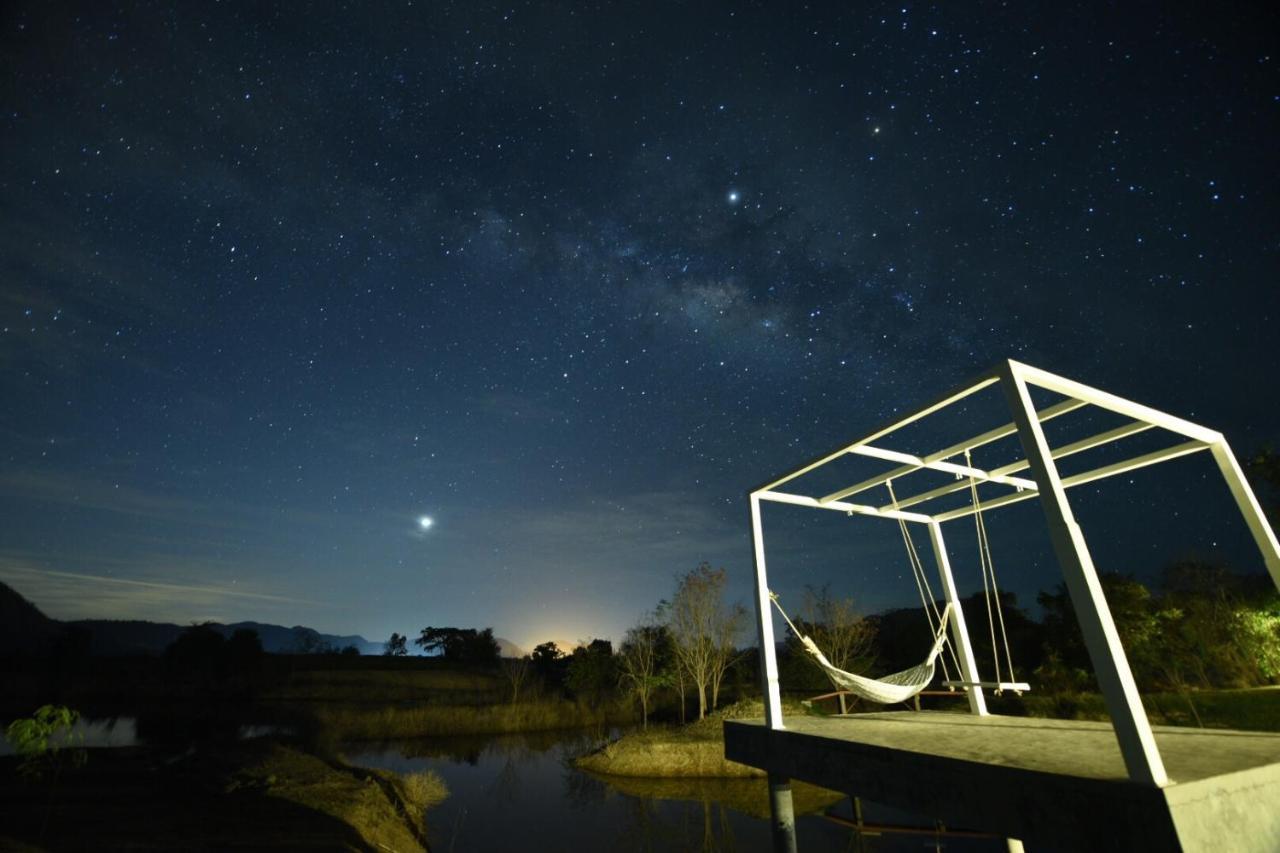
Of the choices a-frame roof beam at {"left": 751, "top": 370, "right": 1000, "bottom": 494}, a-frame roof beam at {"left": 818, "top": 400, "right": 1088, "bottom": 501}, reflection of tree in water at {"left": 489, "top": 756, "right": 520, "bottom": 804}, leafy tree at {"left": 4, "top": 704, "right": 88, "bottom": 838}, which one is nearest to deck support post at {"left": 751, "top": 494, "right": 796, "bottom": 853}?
a-frame roof beam at {"left": 751, "top": 370, "right": 1000, "bottom": 494}

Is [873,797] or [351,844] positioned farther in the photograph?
[351,844]

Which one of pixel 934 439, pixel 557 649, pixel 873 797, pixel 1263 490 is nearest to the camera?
pixel 873 797

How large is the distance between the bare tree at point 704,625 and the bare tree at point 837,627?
304cm

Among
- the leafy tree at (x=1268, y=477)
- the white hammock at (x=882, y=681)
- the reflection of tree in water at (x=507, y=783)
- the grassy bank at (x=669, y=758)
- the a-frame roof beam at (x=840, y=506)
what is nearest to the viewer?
the white hammock at (x=882, y=681)

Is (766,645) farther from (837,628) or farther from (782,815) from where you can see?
(837,628)

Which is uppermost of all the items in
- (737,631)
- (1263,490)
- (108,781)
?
(1263,490)

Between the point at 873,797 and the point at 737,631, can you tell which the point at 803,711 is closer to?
the point at 737,631

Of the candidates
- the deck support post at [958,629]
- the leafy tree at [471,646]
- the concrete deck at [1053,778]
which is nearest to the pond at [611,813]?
the deck support post at [958,629]

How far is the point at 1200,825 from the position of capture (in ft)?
6.86

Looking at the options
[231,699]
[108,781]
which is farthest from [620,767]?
[231,699]

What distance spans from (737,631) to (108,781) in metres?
17.5

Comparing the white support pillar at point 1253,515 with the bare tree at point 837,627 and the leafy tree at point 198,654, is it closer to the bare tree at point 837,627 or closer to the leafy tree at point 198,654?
the bare tree at point 837,627

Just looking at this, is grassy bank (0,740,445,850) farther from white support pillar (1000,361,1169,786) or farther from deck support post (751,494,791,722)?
white support pillar (1000,361,1169,786)

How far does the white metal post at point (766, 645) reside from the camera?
14.5 feet
